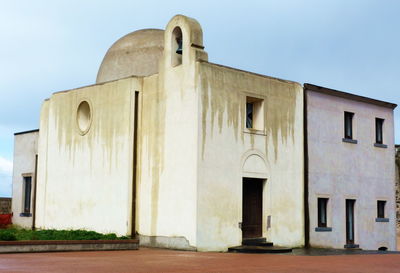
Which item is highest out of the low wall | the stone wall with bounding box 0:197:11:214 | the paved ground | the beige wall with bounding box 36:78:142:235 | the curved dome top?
the curved dome top

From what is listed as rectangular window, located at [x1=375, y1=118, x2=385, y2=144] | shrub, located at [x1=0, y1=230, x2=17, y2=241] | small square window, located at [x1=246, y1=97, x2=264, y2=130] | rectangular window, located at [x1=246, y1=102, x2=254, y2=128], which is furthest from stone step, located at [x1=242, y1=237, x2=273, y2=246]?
rectangular window, located at [x1=375, y1=118, x2=385, y2=144]

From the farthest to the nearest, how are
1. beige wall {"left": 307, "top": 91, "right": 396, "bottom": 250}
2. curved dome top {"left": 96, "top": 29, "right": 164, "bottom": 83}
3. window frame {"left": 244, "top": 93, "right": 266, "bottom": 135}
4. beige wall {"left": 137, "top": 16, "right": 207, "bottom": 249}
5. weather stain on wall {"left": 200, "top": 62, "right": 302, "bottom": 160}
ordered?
curved dome top {"left": 96, "top": 29, "right": 164, "bottom": 83} → beige wall {"left": 307, "top": 91, "right": 396, "bottom": 250} → window frame {"left": 244, "top": 93, "right": 266, "bottom": 135} → weather stain on wall {"left": 200, "top": 62, "right": 302, "bottom": 160} → beige wall {"left": 137, "top": 16, "right": 207, "bottom": 249}

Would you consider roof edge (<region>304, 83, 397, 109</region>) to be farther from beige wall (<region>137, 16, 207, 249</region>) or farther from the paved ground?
the paved ground

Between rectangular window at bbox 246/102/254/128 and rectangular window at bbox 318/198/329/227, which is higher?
rectangular window at bbox 246/102/254/128

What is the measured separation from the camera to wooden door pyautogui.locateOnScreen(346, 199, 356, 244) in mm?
24953

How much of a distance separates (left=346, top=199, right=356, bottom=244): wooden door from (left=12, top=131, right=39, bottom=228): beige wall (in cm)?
1480

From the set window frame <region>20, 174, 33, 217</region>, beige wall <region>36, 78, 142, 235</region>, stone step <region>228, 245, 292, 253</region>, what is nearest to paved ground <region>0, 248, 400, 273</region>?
stone step <region>228, 245, 292, 253</region>

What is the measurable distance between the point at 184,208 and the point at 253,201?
10.00 feet

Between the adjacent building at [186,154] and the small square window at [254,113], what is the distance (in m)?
0.04

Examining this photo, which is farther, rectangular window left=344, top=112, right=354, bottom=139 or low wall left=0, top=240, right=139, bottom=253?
rectangular window left=344, top=112, right=354, bottom=139

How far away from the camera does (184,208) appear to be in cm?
1998

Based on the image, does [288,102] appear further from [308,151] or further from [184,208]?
[184,208]

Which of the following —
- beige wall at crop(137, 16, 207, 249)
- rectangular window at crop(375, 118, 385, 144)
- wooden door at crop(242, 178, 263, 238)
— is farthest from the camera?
rectangular window at crop(375, 118, 385, 144)

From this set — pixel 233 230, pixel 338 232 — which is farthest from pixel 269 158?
pixel 338 232
